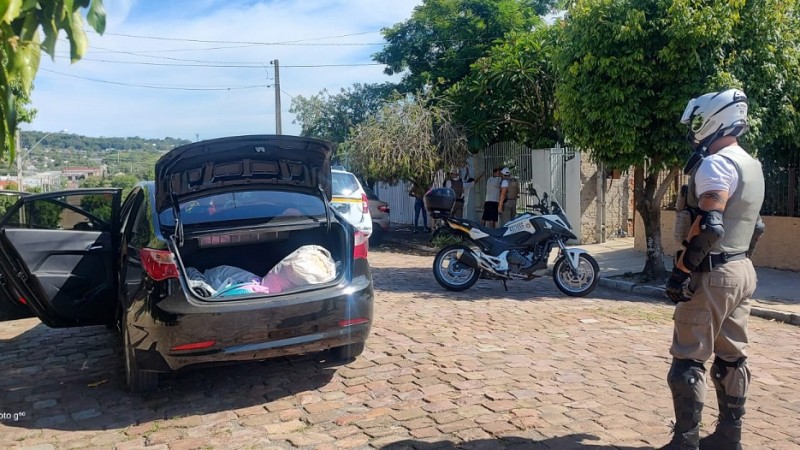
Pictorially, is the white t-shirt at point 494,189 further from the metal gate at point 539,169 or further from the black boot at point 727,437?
the black boot at point 727,437

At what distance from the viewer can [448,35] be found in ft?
58.9

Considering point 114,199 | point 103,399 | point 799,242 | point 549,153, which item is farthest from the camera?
point 549,153

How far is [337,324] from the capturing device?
15.6 ft

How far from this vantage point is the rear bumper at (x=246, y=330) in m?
4.36

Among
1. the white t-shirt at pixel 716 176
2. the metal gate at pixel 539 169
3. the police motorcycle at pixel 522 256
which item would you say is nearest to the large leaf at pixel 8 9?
the white t-shirt at pixel 716 176

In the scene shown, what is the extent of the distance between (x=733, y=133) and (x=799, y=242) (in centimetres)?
788

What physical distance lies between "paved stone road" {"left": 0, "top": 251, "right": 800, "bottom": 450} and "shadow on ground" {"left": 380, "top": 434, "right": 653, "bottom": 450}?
1 cm

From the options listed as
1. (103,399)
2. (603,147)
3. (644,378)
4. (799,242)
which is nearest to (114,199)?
(103,399)

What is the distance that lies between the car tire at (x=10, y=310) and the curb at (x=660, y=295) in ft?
24.6

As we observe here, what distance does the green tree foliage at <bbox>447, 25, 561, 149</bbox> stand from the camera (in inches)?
551

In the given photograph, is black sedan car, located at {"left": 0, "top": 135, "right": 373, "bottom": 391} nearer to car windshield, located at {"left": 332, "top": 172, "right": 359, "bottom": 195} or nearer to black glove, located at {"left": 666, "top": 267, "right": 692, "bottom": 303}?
black glove, located at {"left": 666, "top": 267, "right": 692, "bottom": 303}

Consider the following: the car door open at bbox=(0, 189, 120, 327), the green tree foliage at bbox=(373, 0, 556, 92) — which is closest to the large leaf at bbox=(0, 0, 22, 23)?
the car door open at bbox=(0, 189, 120, 327)

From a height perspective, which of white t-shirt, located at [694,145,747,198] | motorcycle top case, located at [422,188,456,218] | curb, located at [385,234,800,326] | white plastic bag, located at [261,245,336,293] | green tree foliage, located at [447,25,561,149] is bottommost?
curb, located at [385,234,800,326]

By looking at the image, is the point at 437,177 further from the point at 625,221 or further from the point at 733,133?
the point at 733,133
